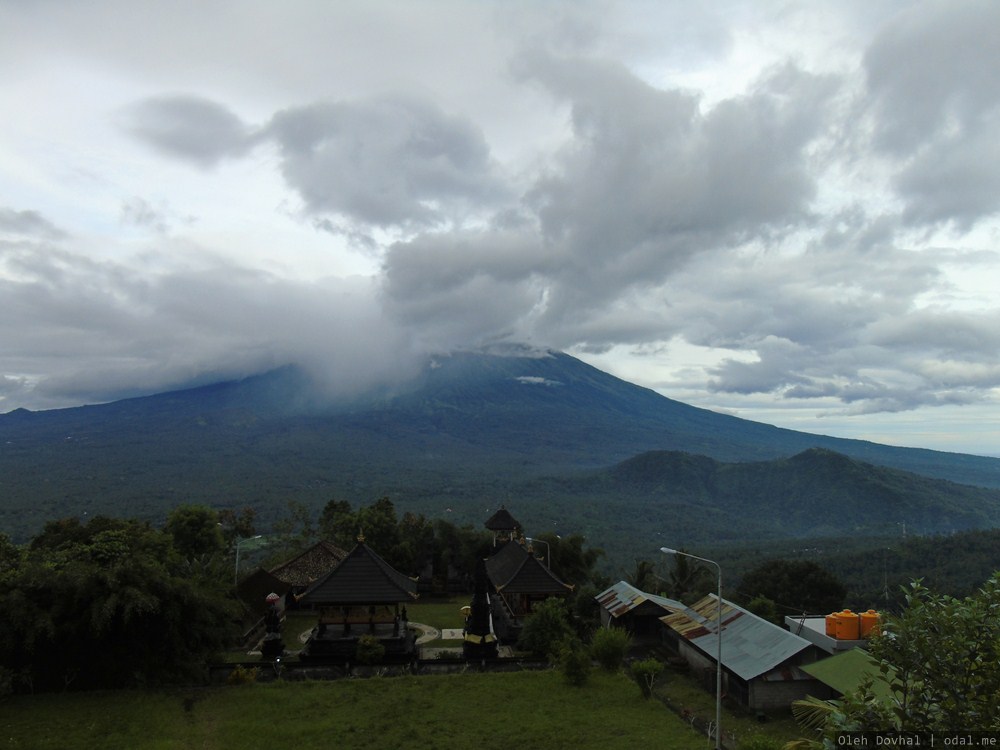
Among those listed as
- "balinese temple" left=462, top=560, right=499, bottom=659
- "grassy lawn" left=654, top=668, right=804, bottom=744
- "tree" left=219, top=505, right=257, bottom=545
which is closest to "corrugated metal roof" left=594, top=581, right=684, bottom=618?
"grassy lawn" left=654, top=668, right=804, bottom=744

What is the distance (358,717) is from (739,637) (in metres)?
13.8

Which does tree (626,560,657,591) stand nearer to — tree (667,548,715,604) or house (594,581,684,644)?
tree (667,548,715,604)

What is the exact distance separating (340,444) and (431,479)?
46346 millimetres

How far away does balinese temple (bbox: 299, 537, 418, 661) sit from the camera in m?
25.4

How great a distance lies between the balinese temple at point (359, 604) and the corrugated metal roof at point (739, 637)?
1137 cm

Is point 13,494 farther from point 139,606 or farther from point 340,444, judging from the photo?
point 139,606

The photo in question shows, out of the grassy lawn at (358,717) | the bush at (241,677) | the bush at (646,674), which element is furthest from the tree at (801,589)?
the bush at (241,677)

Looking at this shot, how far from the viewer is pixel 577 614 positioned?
32.9 meters

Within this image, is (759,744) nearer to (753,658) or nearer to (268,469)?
(753,658)

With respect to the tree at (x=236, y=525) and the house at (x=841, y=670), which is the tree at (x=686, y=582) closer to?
the house at (x=841, y=670)

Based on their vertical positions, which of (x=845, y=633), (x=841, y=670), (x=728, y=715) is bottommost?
(x=728, y=715)

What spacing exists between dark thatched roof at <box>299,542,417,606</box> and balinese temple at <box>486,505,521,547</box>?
17042 mm

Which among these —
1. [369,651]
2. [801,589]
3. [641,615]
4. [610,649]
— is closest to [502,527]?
[641,615]

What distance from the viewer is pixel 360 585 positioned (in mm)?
26250
